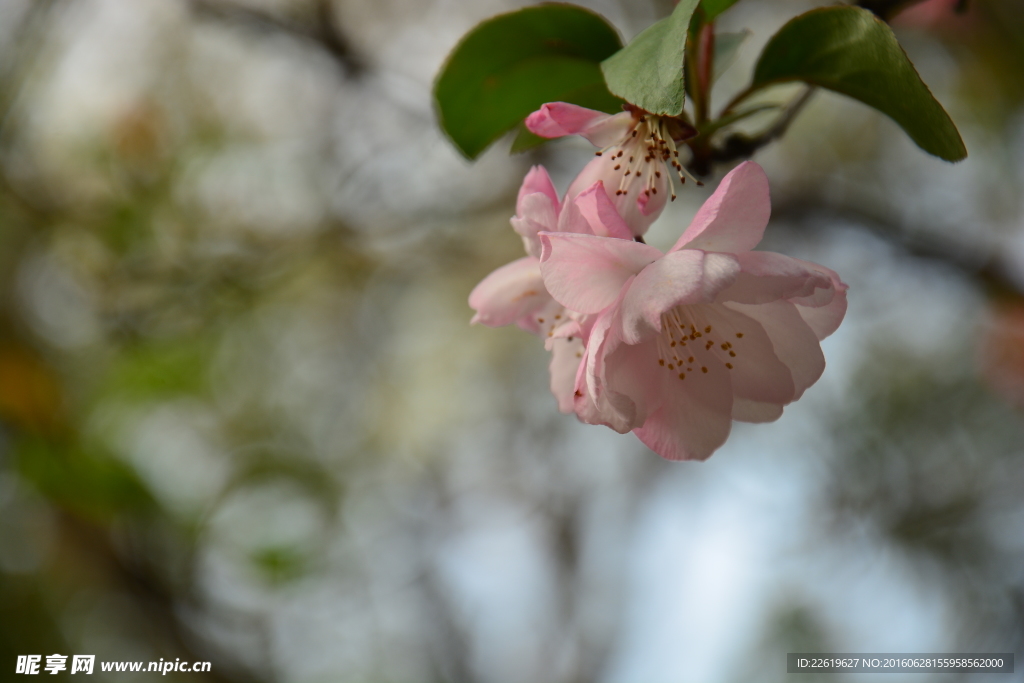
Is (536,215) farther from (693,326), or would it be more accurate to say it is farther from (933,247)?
(933,247)

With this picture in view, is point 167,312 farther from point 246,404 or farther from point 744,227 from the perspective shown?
Result: point 744,227

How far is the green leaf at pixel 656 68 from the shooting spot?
0.42 metres

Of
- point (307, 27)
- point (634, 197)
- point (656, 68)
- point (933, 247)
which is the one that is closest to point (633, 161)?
point (634, 197)

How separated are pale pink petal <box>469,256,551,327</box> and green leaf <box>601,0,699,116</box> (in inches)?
7.5

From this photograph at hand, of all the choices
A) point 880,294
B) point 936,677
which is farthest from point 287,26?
point 936,677

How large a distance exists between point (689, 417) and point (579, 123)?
0.26m

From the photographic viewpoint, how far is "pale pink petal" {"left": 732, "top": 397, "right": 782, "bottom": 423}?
0.62 m

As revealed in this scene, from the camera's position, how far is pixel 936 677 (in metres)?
1.82

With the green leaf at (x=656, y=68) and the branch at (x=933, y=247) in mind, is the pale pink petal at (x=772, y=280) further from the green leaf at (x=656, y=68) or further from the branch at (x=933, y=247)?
the branch at (x=933, y=247)

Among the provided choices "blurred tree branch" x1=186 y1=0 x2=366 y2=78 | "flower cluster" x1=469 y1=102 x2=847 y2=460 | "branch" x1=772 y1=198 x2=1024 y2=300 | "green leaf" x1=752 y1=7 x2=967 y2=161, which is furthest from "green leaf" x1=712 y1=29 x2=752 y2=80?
"blurred tree branch" x1=186 y1=0 x2=366 y2=78

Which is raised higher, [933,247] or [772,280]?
[772,280]

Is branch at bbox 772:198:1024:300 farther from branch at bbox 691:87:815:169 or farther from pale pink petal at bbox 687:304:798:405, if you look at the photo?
pale pink petal at bbox 687:304:798:405

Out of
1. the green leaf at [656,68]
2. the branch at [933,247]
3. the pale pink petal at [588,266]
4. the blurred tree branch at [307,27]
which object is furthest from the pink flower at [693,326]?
the blurred tree branch at [307,27]

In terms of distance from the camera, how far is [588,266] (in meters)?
0.51
